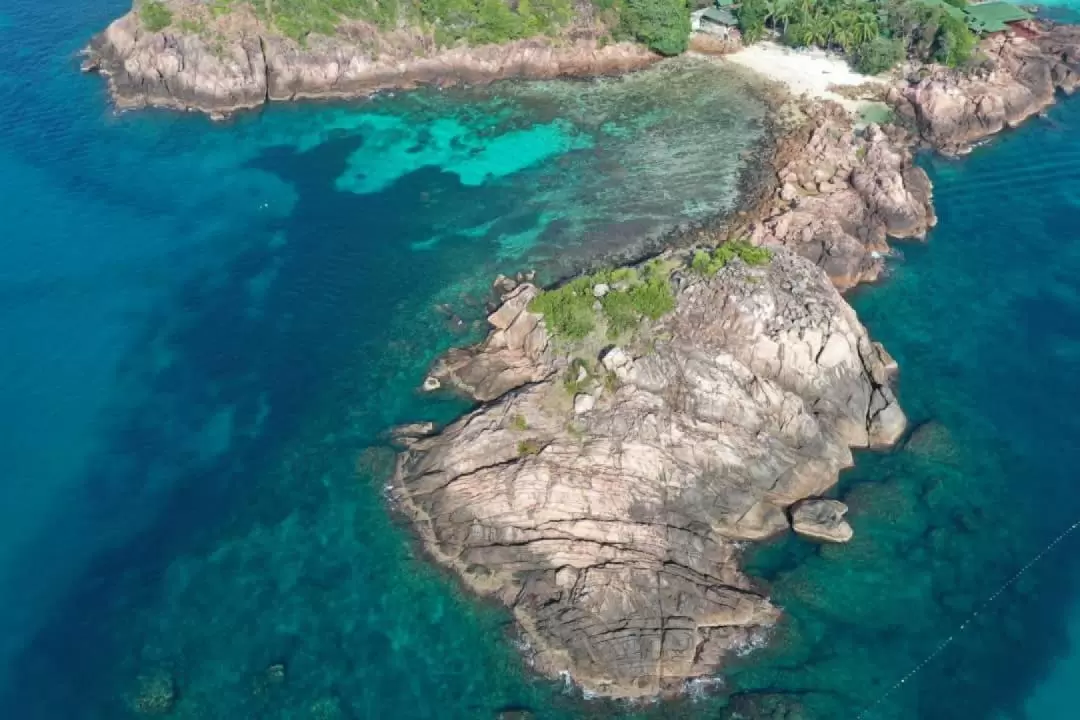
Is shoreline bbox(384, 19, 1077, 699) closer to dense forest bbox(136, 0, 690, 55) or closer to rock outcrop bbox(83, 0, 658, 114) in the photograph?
dense forest bbox(136, 0, 690, 55)

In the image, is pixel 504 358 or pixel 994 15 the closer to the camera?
pixel 504 358

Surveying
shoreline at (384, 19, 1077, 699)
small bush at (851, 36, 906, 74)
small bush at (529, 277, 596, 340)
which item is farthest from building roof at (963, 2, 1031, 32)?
small bush at (529, 277, 596, 340)

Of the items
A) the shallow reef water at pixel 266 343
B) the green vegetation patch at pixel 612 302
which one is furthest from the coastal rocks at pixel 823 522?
the shallow reef water at pixel 266 343

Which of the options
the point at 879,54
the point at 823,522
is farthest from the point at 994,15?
the point at 823,522

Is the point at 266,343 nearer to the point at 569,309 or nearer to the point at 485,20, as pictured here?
the point at 569,309

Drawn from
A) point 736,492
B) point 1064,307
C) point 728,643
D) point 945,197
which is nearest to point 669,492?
point 736,492

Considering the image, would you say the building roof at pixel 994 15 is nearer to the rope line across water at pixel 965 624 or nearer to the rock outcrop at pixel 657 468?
the rock outcrop at pixel 657 468
